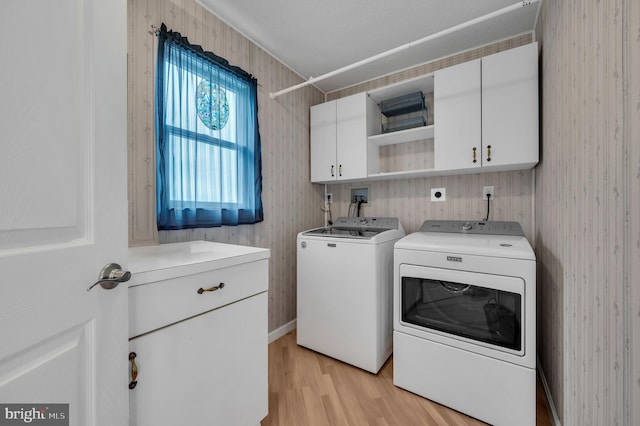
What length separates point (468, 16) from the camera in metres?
1.73

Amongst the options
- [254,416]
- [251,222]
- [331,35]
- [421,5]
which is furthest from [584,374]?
[331,35]

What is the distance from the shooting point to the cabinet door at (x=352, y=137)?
221 centimetres

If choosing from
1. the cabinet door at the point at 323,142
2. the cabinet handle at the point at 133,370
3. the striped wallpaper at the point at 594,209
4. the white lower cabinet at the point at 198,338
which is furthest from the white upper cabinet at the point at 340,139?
the cabinet handle at the point at 133,370

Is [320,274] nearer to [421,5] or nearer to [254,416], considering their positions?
[254,416]

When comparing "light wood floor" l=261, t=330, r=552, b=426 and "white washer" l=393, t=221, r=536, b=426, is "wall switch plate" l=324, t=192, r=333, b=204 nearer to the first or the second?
"white washer" l=393, t=221, r=536, b=426

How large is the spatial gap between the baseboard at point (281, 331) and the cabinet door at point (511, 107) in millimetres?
2116

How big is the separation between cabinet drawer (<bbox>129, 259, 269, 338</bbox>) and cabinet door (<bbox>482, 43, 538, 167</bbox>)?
68.1 inches

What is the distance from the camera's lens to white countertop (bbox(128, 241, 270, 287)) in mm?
841

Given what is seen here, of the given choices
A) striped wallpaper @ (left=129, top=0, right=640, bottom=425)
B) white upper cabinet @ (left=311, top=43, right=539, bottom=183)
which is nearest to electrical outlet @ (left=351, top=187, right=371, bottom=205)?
striped wallpaper @ (left=129, top=0, right=640, bottom=425)

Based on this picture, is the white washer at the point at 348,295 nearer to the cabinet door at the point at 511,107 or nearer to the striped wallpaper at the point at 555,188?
the striped wallpaper at the point at 555,188

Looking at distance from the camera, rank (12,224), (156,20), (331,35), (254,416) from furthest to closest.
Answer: (331,35) < (156,20) < (254,416) < (12,224)

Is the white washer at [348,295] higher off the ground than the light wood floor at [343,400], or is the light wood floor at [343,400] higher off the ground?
the white washer at [348,295]

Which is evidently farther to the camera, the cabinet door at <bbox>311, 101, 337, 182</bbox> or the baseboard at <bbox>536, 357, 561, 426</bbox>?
the cabinet door at <bbox>311, 101, 337, 182</bbox>

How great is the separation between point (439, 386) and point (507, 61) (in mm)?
2111
